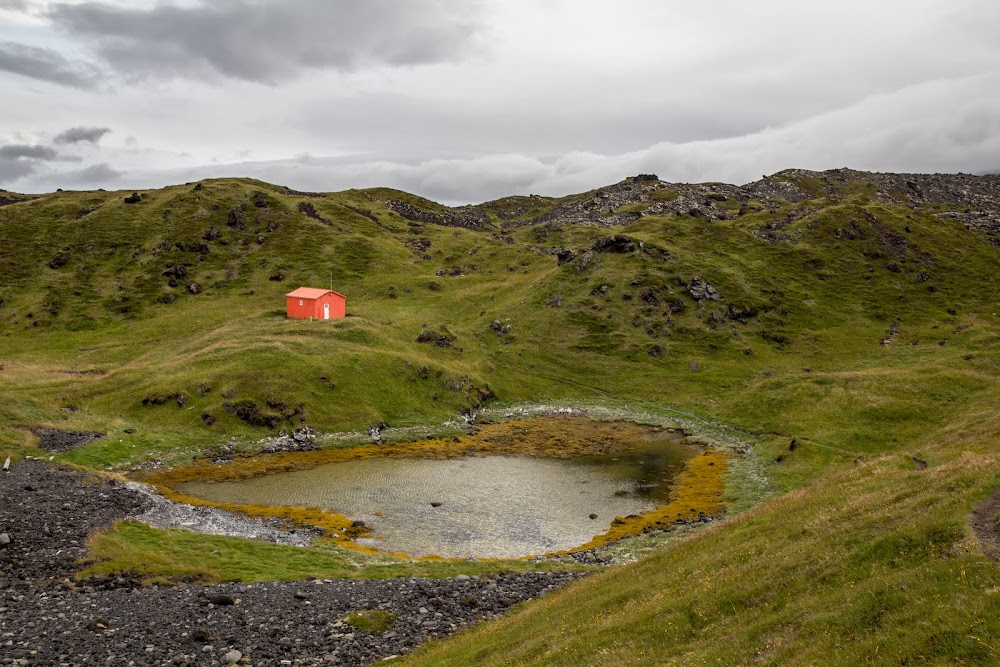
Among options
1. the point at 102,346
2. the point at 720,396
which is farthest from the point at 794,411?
the point at 102,346

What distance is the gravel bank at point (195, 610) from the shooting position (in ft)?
84.7

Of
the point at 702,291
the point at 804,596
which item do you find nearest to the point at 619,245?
the point at 702,291

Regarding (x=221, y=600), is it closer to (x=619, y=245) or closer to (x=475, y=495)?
(x=475, y=495)

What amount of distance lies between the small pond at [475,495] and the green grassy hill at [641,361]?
564 inches

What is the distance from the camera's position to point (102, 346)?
376ft

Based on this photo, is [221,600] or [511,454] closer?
[221,600]

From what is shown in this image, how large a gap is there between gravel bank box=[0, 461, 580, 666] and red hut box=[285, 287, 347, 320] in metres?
76.9

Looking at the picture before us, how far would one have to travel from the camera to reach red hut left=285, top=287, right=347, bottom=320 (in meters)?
Result: 116

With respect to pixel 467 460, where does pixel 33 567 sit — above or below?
above

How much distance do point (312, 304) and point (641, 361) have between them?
67329 millimetres

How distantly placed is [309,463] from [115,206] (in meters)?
155

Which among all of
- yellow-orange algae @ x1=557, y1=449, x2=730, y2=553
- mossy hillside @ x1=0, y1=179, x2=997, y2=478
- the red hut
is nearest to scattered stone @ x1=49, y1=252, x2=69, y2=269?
mossy hillside @ x1=0, y1=179, x2=997, y2=478

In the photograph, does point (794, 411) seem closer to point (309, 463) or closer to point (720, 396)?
point (720, 396)

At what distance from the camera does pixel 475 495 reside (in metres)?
60.2
